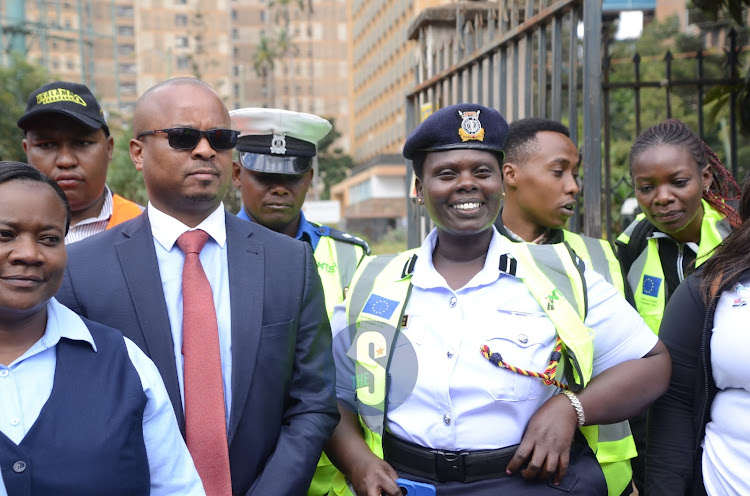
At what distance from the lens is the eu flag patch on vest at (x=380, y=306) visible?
100 inches

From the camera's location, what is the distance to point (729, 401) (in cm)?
227

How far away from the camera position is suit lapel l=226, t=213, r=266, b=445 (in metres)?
2.23

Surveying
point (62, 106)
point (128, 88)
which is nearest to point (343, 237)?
point (62, 106)

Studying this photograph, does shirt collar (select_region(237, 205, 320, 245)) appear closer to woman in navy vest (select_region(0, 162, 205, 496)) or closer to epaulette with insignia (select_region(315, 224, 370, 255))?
epaulette with insignia (select_region(315, 224, 370, 255))

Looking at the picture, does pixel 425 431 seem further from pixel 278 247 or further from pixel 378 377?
pixel 278 247


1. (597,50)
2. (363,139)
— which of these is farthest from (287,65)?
(597,50)

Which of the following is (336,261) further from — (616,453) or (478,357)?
(616,453)

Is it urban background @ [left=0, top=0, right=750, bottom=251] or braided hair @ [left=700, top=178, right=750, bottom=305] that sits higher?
urban background @ [left=0, top=0, right=750, bottom=251]

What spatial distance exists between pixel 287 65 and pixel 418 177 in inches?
3632

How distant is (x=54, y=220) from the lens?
6.56 feet

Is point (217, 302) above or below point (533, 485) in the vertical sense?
above

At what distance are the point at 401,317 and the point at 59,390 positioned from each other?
1.11m

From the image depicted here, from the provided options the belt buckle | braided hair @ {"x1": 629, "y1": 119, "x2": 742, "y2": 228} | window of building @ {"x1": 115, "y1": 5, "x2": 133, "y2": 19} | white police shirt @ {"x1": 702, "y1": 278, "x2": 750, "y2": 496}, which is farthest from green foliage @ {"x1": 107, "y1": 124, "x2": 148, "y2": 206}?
window of building @ {"x1": 115, "y1": 5, "x2": 133, "y2": 19}

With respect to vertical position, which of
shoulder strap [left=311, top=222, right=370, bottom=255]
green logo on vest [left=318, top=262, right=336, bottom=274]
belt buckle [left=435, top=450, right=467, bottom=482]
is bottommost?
belt buckle [left=435, top=450, right=467, bottom=482]
